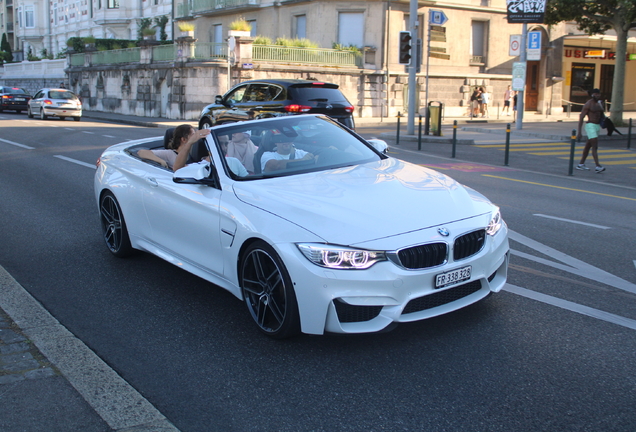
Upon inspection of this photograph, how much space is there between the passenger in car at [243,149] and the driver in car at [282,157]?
102 mm

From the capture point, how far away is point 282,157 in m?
5.32

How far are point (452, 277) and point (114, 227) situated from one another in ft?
12.2

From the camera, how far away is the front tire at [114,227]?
6371 mm

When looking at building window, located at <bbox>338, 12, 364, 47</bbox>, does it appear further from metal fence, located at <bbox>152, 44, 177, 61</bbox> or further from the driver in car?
the driver in car

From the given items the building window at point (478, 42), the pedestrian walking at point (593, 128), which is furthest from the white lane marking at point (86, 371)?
the building window at point (478, 42)

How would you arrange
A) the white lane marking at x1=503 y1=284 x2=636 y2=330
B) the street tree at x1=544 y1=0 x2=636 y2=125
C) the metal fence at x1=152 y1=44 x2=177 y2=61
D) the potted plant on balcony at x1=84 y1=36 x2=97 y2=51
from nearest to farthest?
the white lane marking at x1=503 y1=284 x2=636 y2=330, the street tree at x1=544 y1=0 x2=636 y2=125, the metal fence at x1=152 y1=44 x2=177 y2=61, the potted plant on balcony at x1=84 y1=36 x2=97 y2=51

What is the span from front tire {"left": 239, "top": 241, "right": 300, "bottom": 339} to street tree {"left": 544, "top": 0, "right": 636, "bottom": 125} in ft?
77.6

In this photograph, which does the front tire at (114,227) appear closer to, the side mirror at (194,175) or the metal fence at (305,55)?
the side mirror at (194,175)

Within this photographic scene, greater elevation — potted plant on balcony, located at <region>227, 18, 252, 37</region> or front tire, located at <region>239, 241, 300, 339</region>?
potted plant on balcony, located at <region>227, 18, 252, 37</region>

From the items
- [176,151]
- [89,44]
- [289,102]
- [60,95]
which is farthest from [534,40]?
[89,44]

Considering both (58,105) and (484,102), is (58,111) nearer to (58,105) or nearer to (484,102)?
(58,105)

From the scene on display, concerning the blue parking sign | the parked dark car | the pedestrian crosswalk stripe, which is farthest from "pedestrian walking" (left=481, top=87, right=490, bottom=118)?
the parked dark car

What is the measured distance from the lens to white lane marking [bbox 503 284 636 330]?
4.66 metres

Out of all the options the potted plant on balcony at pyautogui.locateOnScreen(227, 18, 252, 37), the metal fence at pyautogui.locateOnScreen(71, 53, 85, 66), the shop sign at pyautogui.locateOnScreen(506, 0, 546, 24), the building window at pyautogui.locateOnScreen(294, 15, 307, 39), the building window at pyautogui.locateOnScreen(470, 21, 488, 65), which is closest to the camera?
the shop sign at pyautogui.locateOnScreen(506, 0, 546, 24)
